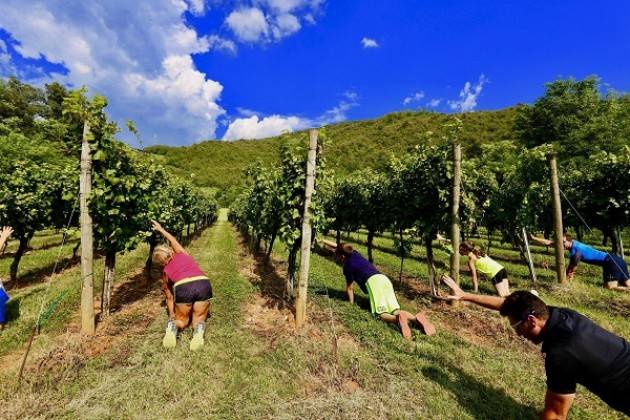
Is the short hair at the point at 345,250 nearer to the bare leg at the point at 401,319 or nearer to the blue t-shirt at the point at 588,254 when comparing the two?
the bare leg at the point at 401,319

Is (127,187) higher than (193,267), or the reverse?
(127,187)

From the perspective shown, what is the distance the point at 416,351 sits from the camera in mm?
5934

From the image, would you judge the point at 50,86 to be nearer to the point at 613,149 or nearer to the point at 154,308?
the point at 154,308

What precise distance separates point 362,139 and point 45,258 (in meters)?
81.5

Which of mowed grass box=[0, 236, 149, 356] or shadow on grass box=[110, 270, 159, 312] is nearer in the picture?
mowed grass box=[0, 236, 149, 356]

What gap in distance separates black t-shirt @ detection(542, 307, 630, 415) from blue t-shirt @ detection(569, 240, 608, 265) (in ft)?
27.5

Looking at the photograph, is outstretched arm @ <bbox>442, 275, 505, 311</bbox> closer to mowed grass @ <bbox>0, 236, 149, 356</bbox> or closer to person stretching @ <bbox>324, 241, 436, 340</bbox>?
person stretching @ <bbox>324, 241, 436, 340</bbox>

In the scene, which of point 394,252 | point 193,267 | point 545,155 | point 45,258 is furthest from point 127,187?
point 394,252

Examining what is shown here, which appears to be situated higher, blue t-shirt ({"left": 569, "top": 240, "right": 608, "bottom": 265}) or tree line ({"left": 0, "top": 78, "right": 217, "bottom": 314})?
tree line ({"left": 0, "top": 78, "right": 217, "bottom": 314})

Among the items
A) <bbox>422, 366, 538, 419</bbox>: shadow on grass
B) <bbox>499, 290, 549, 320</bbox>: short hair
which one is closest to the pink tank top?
<bbox>422, 366, 538, 419</bbox>: shadow on grass

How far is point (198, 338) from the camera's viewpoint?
6012 mm

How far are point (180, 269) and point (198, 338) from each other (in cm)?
143

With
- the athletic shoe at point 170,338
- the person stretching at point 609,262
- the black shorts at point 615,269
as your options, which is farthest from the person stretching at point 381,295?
the black shorts at point 615,269

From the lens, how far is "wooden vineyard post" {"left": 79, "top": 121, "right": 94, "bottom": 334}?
6.10 metres
